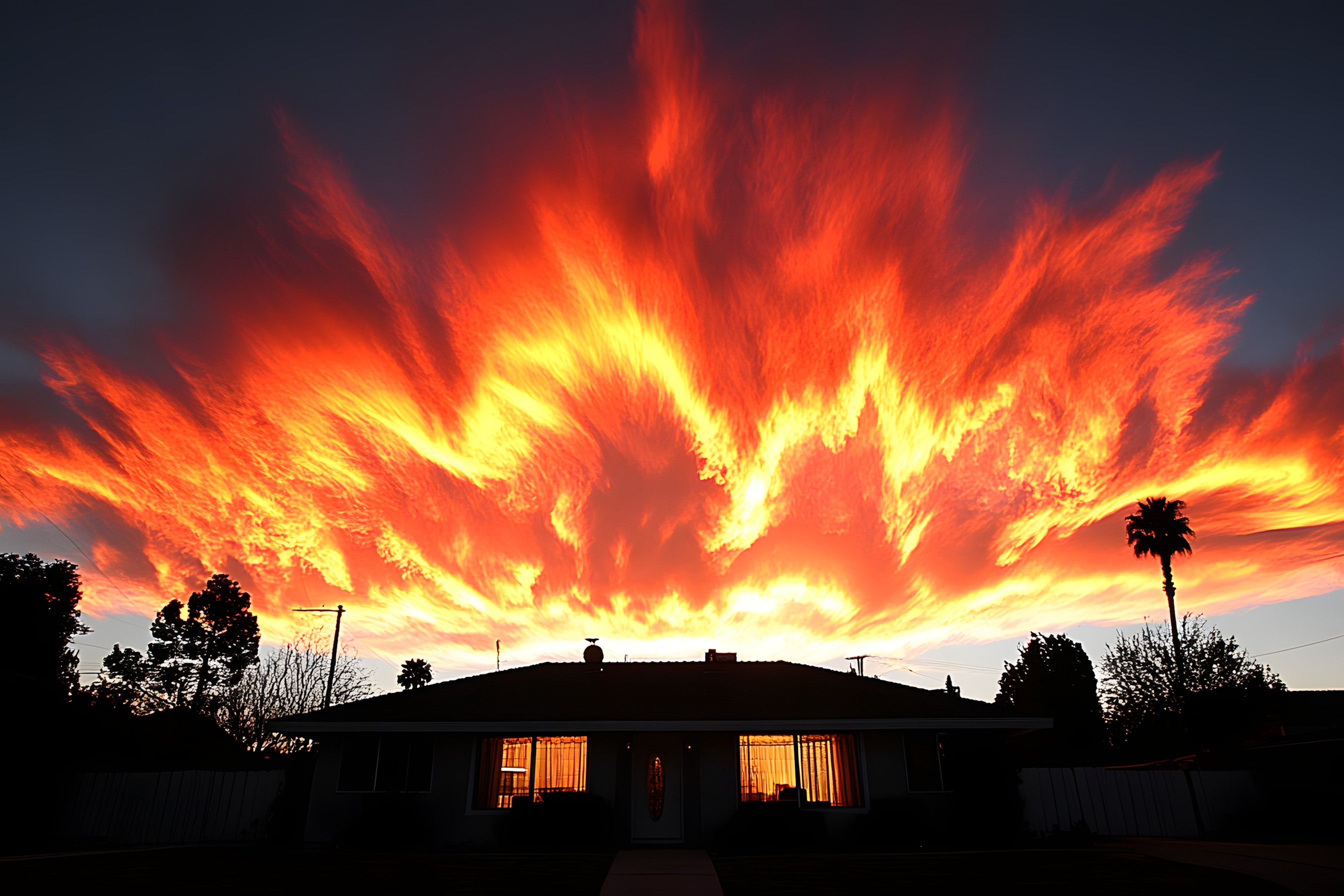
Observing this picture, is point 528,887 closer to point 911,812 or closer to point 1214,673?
point 911,812

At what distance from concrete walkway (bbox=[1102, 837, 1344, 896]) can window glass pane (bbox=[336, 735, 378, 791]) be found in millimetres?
17106

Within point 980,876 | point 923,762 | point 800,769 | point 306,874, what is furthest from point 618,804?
point 980,876

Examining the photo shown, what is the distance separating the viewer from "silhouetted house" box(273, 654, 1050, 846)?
1686 cm

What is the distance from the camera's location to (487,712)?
18.1 m

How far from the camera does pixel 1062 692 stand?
169 ft

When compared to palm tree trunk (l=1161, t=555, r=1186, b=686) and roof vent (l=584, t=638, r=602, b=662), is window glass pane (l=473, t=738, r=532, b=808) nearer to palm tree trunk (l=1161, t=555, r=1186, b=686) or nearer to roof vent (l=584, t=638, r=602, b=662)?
roof vent (l=584, t=638, r=602, b=662)

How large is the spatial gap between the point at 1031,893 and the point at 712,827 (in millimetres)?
8420

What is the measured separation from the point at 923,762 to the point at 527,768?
9.65m

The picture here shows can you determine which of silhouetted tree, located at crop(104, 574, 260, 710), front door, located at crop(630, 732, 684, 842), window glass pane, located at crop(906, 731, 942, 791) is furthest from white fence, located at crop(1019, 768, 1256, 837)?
silhouetted tree, located at crop(104, 574, 260, 710)

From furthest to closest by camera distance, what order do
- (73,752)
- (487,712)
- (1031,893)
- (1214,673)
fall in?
(1214,673)
(73,752)
(487,712)
(1031,893)

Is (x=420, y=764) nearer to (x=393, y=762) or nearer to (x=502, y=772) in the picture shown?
Result: (x=393, y=762)

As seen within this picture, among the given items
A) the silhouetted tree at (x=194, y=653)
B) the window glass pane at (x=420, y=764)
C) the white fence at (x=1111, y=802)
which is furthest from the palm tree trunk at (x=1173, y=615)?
the silhouetted tree at (x=194, y=653)

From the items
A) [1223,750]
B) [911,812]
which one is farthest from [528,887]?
[1223,750]

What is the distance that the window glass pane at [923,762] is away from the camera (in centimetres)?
1752
